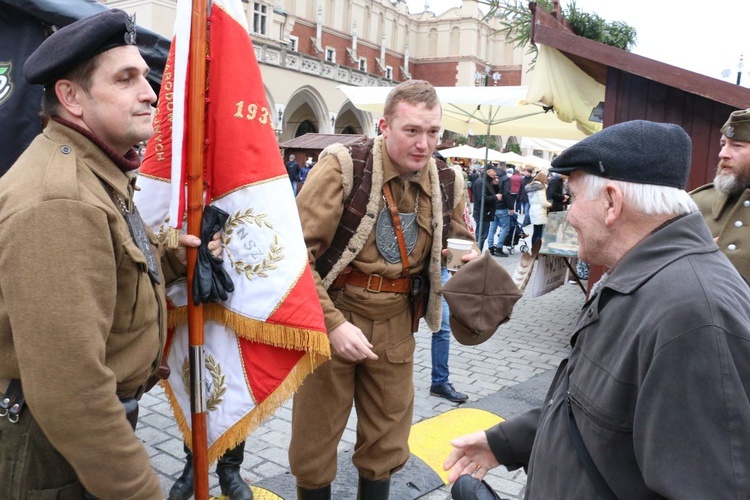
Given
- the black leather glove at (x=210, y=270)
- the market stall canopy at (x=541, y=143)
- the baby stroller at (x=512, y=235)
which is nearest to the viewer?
the black leather glove at (x=210, y=270)

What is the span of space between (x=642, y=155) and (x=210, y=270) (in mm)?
1565

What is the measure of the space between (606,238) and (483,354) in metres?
5.18

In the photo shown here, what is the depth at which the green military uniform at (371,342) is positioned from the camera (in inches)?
113

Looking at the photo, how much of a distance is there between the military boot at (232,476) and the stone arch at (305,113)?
32.1 metres

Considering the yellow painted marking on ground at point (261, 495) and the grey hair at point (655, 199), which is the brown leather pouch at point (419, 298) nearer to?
the yellow painted marking on ground at point (261, 495)

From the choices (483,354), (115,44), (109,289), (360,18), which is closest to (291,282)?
(109,289)

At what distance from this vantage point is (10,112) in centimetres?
324

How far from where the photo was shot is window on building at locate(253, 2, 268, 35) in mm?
40803

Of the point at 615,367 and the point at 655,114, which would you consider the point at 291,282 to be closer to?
the point at 615,367

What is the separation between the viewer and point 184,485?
3477 millimetres

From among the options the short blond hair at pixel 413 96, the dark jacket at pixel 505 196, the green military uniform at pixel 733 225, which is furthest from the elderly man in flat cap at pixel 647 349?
the dark jacket at pixel 505 196

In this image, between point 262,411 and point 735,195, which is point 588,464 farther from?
point 735,195

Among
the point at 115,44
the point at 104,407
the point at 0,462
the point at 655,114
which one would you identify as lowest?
the point at 0,462

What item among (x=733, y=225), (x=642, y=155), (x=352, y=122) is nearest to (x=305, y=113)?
(x=352, y=122)
